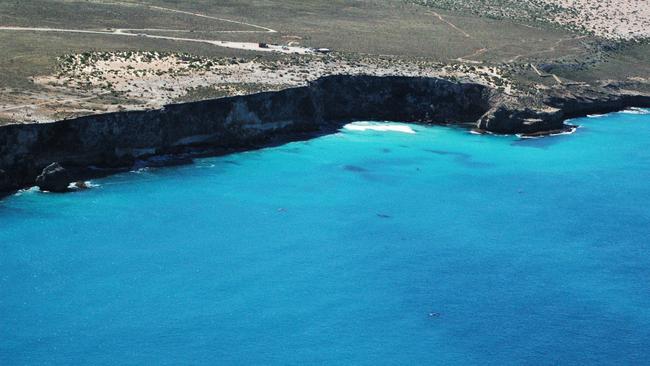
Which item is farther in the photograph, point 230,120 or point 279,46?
point 279,46

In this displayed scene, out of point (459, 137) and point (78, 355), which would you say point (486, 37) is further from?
point (78, 355)

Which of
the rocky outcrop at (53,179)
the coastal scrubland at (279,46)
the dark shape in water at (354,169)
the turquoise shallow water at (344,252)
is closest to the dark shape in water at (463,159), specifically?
the turquoise shallow water at (344,252)

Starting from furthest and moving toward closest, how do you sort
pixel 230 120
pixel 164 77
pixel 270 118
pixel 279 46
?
pixel 279 46
pixel 164 77
pixel 270 118
pixel 230 120

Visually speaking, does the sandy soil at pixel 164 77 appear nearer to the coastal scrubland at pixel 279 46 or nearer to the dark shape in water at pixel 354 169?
the coastal scrubland at pixel 279 46

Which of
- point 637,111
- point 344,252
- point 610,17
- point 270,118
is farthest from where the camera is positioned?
point 610,17

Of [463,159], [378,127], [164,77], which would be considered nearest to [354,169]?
[463,159]

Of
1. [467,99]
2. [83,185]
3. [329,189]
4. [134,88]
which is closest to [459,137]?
[467,99]

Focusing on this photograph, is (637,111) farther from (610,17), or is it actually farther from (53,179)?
(53,179)
